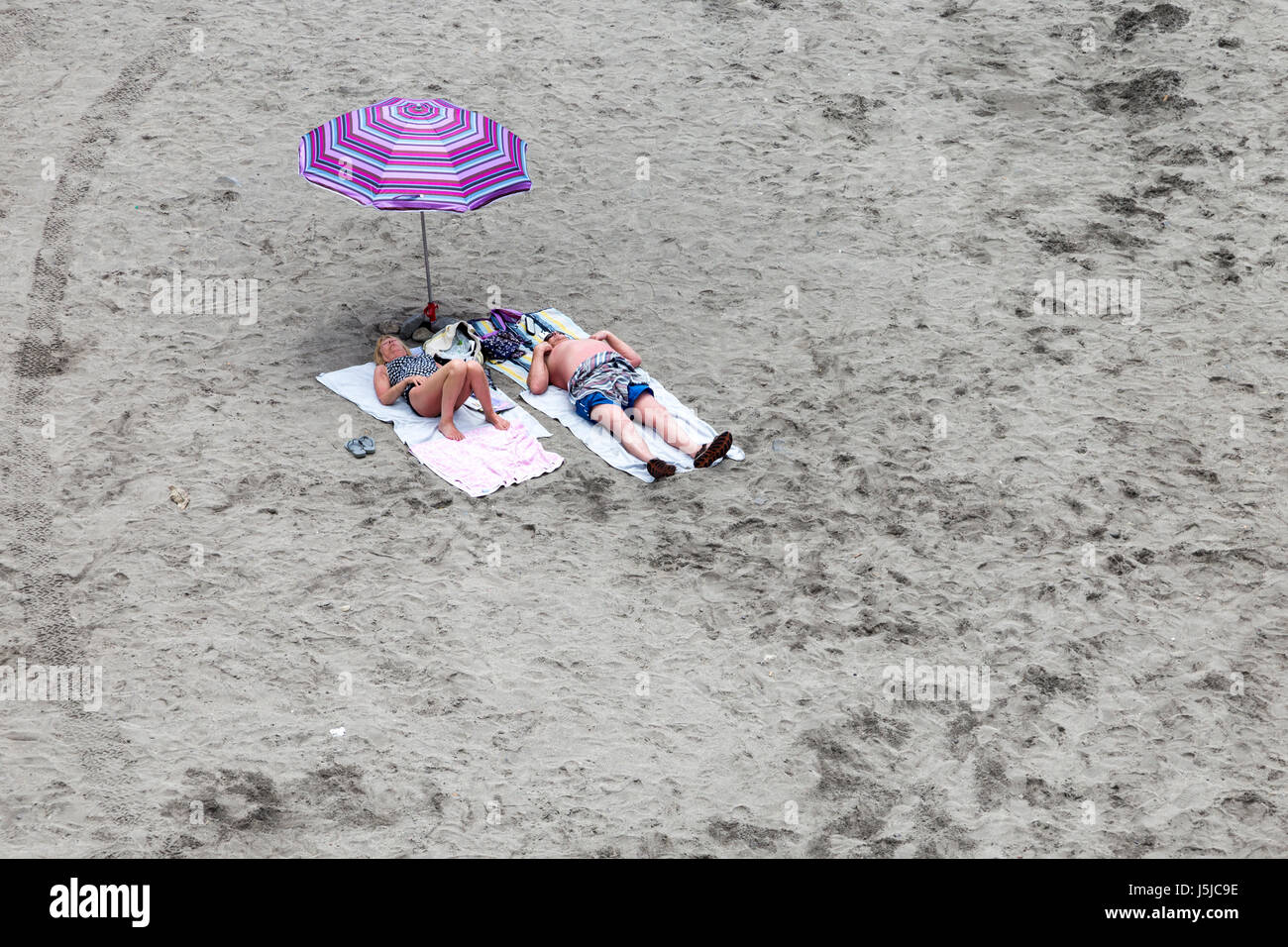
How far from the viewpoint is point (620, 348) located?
8.41 metres

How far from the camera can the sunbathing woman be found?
790 centimetres

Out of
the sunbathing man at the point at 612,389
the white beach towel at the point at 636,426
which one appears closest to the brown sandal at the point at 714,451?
the sunbathing man at the point at 612,389

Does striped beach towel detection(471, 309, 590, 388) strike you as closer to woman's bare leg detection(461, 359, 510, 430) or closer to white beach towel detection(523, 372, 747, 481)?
white beach towel detection(523, 372, 747, 481)

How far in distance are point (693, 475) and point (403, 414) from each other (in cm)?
196

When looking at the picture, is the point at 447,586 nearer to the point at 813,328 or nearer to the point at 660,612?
the point at 660,612

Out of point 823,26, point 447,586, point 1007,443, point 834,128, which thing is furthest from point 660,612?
point 823,26

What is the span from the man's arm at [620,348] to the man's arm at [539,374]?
39 centimetres

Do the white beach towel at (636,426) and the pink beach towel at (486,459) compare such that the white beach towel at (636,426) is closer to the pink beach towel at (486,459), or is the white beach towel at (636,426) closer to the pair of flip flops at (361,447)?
the pink beach towel at (486,459)

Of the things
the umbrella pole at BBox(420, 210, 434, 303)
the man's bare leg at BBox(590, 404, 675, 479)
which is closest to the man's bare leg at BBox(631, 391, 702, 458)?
the man's bare leg at BBox(590, 404, 675, 479)

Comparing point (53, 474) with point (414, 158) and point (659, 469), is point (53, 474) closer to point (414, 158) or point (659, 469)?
point (414, 158)

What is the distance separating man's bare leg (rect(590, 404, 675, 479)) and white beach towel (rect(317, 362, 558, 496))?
14.9 inches

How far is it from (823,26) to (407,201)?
19.6 feet

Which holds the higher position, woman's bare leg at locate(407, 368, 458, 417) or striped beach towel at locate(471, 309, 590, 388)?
striped beach towel at locate(471, 309, 590, 388)

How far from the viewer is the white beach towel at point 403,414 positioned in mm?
7999
